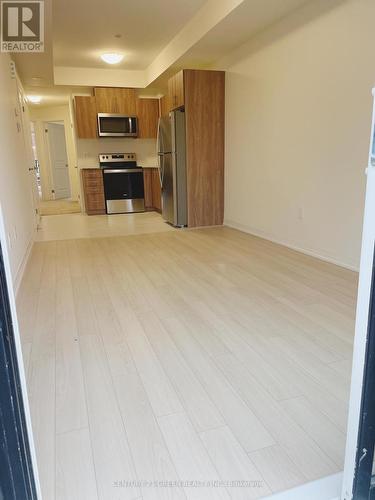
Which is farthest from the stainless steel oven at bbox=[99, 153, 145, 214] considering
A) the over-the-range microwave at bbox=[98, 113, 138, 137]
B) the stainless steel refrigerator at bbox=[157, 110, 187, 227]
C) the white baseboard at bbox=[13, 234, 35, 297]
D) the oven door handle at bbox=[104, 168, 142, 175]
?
the white baseboard at bbox=[13, 234, 35, 297]

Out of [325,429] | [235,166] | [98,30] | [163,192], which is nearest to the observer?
[325,429]

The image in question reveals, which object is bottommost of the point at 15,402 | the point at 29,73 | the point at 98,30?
the point at 15,402

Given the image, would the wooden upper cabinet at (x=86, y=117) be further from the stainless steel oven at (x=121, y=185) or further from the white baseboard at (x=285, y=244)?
the white baseboard at (x=285, y=244)

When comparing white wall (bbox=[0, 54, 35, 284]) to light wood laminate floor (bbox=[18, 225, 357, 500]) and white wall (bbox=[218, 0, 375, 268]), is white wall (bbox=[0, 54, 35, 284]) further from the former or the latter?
white wall (bbox=[218, 0, 375, 268])

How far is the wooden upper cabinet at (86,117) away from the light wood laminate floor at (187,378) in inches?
174

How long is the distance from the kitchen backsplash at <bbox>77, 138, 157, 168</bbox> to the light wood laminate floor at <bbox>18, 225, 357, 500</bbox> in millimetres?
4596

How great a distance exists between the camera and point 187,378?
164 centimetres

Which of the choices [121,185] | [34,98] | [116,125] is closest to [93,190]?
[121,185]

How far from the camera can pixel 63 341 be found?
6.62 feet

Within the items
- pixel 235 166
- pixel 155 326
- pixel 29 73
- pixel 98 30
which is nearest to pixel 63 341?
pixel 155 326

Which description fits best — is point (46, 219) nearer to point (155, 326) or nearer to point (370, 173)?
point (155, 326)

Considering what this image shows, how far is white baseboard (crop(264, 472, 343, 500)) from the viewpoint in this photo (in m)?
1.04

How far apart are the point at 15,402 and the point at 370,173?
95cm

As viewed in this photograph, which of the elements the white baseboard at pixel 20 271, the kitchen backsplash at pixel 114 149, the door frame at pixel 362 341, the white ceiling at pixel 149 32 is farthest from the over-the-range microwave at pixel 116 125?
the door frame at pixel 362 341
